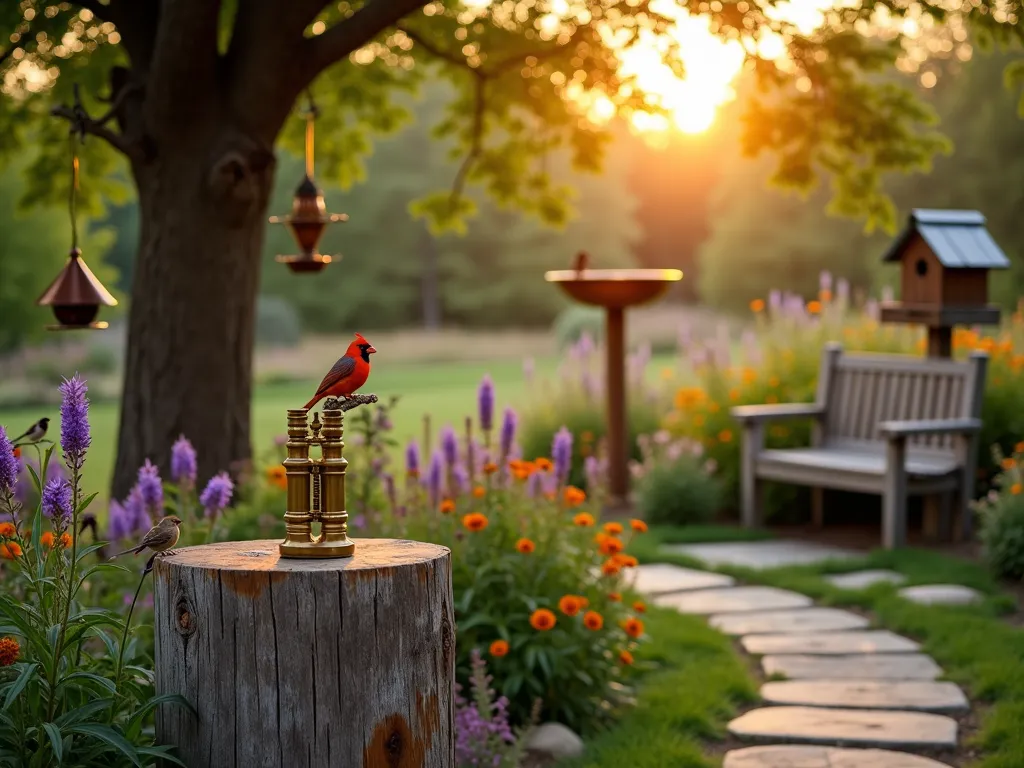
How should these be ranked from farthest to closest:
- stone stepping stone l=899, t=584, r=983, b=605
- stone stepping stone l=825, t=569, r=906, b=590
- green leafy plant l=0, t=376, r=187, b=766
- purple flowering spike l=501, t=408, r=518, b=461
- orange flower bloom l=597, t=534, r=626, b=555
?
stone stepping stone l=825, t=569, r=906, b=590 < stone stepping stone l=899, t=584, r=983, b=605 < purple flowering spike l=501, t=408, r=518, b=461 < orange flower bloom l=597, t=534, r=626, b=555 < green leafy plant l=0, t=376, r=187, b=766

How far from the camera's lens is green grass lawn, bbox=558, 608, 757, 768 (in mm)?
4230

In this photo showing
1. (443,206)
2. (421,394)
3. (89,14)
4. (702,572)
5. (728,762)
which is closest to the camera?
(728,762)

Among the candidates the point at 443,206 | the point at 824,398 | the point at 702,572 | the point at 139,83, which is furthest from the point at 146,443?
the point at 824,398

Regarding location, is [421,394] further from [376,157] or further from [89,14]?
[376,157]

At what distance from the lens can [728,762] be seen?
4.25 m

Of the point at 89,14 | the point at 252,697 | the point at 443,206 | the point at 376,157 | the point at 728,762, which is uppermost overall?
the point at 376,157

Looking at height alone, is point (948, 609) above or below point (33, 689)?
below

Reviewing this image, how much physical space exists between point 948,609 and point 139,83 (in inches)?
187

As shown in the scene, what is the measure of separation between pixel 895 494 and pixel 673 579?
5.07 feet

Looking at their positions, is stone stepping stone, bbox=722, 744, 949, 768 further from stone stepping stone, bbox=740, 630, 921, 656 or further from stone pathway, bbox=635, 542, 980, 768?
stone stepping stone, bbox=740, 630, 921, 656

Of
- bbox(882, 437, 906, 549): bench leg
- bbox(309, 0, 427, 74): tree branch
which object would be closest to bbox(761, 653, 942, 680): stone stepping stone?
bbox(882, 437, 906, 549): bench leg

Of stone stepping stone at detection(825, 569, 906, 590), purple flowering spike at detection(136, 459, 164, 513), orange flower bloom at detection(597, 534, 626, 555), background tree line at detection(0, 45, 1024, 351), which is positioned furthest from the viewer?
background tree line at detection(0, 45, 1024, 351)

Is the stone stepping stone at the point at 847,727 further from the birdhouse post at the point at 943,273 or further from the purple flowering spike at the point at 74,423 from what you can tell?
the birdhouse post at the point at 943,273

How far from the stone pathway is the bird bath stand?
2344mm
